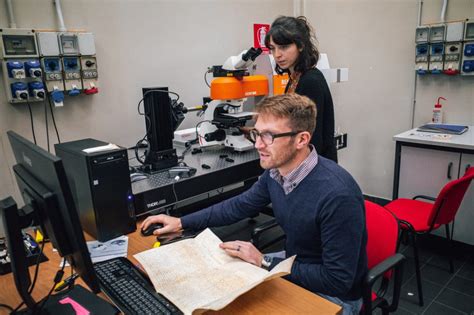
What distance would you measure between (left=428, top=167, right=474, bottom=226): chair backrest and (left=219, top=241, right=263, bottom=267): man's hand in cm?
126

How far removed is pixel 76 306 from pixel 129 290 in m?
0.14

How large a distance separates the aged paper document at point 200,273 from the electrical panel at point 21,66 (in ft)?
4.92

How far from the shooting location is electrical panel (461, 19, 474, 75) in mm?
2561

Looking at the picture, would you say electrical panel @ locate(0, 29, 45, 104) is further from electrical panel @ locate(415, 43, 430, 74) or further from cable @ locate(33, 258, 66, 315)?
electrical panel @ locate(415, 43, 430, 74)

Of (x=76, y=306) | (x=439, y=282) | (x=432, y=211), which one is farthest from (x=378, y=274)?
(x=439, y=282)

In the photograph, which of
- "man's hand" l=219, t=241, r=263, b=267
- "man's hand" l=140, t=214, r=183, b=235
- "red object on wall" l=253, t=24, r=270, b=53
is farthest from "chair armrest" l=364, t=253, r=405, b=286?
"red object on wall" l=253, t=24, r=270, b=53

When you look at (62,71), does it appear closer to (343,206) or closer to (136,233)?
(136,233)

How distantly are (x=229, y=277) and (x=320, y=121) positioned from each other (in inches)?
42.8

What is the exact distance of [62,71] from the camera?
2.22 m

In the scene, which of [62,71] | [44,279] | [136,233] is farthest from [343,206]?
[62,71]

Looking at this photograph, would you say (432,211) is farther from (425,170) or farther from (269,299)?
(269,299)

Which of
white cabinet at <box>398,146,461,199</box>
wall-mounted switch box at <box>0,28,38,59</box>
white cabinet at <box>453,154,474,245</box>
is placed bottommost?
white cabinet at <box>453,154,474,245</box>

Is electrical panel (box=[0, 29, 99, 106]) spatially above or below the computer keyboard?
above

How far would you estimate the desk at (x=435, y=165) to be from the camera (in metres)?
2.38
